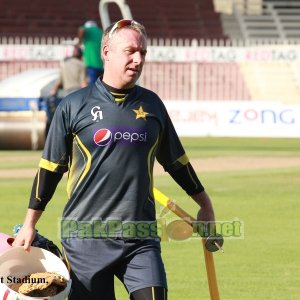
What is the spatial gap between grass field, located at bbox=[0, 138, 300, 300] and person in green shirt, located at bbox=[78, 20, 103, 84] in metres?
1.97

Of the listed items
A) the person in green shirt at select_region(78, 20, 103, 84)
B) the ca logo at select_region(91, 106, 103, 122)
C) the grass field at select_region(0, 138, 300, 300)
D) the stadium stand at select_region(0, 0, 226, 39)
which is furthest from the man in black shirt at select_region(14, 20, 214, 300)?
the stadium stand at select_region(0, 0, 226, 39)

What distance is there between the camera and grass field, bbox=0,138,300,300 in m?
9.80

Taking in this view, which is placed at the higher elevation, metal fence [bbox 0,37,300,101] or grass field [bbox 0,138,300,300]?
metal fence [bbox 0,37,300,101]

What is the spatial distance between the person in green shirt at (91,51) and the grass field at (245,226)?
1973mm

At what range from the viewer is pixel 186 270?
10523mm

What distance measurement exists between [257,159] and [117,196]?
15.9 metres

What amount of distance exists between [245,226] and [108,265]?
23.9 feet

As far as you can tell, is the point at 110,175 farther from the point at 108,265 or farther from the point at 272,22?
the point at 272,22

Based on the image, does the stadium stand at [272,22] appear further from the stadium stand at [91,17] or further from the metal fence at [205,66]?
the metal fence at [205,66]

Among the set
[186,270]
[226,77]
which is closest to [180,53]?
[226,77]

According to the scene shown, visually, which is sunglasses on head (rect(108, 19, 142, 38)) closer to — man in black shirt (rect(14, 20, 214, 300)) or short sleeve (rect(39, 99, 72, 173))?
man in black shirt (rect(14, 20, 214, 300))

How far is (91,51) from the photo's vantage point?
76.5ft

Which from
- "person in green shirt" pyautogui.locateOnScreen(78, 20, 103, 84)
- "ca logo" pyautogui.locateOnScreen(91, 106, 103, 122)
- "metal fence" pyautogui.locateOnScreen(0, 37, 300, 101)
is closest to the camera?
"ca logo" pyautogui.locateOnScreen(91, 106, 103, 122)

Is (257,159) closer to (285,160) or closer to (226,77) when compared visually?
(285,160)
